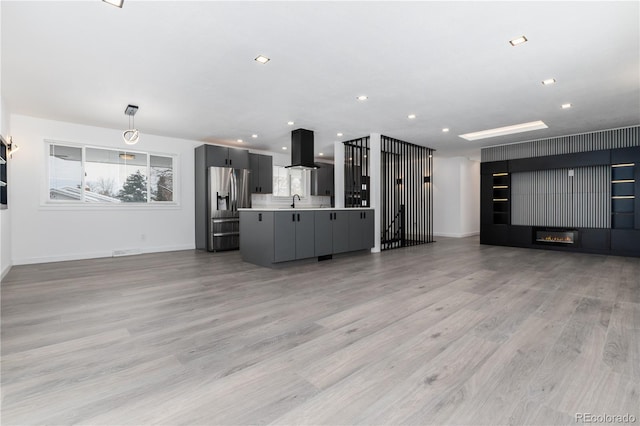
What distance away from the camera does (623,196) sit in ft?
19.8

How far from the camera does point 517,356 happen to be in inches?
75.0

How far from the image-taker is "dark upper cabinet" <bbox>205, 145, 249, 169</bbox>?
22.5 ft

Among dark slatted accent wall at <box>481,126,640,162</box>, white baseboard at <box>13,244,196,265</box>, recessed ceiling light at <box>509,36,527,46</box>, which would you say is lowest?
white baseboard at <box>13,244,196,265</box>

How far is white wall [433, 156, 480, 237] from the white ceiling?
4068mm

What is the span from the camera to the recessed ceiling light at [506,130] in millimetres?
6027

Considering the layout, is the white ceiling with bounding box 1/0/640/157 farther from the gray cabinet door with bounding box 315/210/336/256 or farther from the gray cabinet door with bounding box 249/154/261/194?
the gray cabinet door with bounding box 249/154/261/194

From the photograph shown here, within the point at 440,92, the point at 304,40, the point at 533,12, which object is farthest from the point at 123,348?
the point at 440,92

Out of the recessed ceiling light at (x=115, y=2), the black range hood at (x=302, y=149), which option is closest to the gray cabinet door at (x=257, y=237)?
the black range hood at (x=302, y=149)

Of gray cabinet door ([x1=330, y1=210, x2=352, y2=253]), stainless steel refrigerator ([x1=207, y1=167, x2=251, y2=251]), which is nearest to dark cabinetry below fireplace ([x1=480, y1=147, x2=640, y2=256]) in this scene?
gray cabinet door ([x1=330, y1=210, x2=352, y2=253])

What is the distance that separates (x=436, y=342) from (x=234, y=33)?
3067mm

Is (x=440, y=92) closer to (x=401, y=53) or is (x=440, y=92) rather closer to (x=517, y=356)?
(x=401, y=53)

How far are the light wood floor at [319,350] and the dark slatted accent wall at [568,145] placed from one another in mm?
3782

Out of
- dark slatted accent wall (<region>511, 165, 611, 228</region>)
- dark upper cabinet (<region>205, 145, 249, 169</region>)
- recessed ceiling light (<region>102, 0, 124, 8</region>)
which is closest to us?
recessed ceiling light (<region>102, 0, 124, 8</region>)

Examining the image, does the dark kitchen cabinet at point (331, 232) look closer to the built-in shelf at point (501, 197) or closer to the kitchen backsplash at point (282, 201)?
the kitchen backsplash at point (282, 201)
